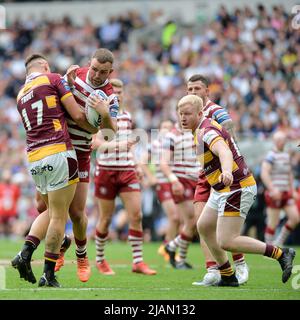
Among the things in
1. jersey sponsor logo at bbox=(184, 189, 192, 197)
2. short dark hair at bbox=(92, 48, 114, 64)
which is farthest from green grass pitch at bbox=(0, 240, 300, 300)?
short dark hair at bbox=(92, 48, 114, 64)

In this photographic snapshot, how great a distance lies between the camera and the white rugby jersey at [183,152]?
13.0 metres

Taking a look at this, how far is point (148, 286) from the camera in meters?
9.22

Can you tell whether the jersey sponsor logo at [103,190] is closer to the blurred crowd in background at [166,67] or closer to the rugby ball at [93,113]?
the rugby ball at [93,113]

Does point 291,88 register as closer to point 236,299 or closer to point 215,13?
point 215,13

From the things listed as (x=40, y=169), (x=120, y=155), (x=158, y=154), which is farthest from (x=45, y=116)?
(x=158, y=154)

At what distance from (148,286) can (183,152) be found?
414 cm

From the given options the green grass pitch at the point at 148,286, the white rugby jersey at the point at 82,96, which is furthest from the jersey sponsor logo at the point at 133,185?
the white rugby jersey at the point at 82,96

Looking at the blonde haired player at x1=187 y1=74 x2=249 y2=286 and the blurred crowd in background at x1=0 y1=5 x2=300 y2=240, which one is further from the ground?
the blurred crowd in background at x1=0 y1=5 x2=300 y2=240

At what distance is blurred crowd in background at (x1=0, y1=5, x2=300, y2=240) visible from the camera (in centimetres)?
1984

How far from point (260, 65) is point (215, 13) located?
4.22 metres

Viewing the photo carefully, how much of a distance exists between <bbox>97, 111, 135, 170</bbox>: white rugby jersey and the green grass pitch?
4.53 ft

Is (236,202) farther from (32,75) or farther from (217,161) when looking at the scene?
(32,75)

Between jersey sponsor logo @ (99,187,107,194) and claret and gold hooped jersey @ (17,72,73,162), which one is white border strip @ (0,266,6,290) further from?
jersey sponsor logo @ (99,187,107,194)
